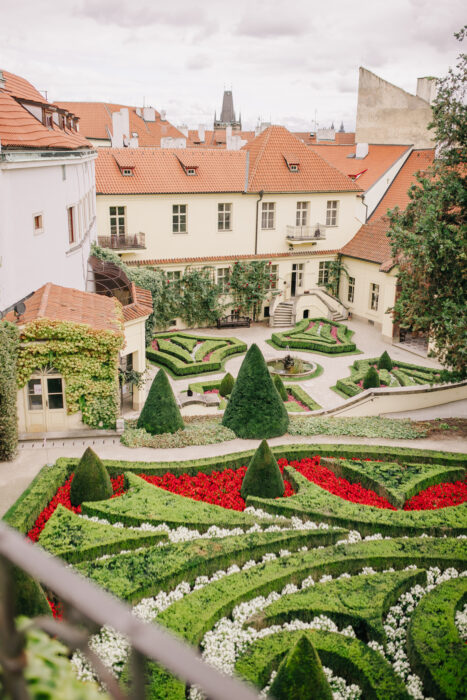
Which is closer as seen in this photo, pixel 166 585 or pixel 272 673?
pixel 272 673

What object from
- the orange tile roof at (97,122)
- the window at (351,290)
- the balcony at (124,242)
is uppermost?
the orange tile roof at (97,122)

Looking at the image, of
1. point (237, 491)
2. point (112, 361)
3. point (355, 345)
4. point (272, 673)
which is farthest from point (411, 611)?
point (355, 345)

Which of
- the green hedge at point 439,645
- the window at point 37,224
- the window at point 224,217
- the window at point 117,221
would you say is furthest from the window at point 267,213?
the green hedge at point 439,645

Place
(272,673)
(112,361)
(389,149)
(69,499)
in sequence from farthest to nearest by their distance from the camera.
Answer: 1. (389,149)
2. (112,361)
3. (69,499)
4. (272,673)

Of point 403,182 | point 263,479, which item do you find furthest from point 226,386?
point 403,182

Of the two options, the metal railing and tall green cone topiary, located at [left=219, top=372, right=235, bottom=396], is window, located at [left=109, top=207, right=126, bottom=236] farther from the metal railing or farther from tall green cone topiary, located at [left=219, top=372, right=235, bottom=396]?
tall green cone topiary, located at [left=219, top=372, right=235, bottom=396]

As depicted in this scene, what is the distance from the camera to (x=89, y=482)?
42.0ft

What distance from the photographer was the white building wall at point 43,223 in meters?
15.3

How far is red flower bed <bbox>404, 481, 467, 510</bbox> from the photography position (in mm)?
13812

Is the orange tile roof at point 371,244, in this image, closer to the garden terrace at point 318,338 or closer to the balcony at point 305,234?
the balcony at point 305,234

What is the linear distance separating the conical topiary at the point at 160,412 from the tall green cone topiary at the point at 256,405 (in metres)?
1.83

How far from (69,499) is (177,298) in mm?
21041

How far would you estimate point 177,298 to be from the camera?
3328 centimetres

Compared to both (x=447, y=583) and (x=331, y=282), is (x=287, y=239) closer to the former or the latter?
(x=331, y=282)
